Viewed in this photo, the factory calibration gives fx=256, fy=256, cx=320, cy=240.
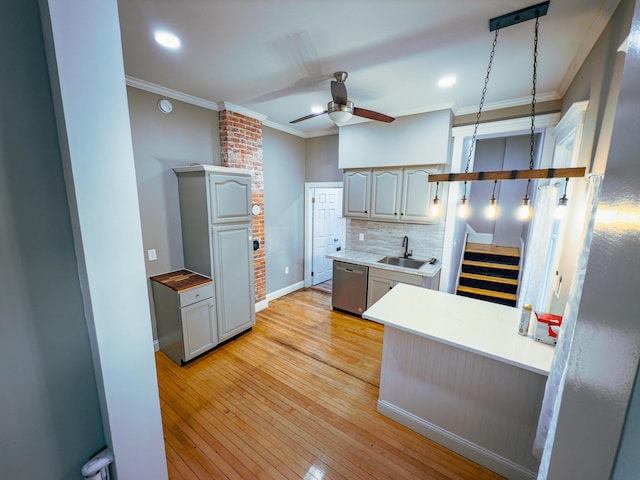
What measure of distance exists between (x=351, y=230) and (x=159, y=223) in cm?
276

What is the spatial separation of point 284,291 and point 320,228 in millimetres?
1367

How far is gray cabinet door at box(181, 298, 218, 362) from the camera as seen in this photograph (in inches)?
104

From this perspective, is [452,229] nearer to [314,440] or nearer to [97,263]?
[314,440]

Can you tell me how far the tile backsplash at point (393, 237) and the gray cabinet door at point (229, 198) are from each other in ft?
6.22

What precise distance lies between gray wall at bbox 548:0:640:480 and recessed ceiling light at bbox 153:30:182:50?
239cm

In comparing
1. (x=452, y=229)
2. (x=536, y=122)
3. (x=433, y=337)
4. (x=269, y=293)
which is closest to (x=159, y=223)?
(x=269, y=293)

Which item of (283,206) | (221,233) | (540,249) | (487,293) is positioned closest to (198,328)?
(221,233)

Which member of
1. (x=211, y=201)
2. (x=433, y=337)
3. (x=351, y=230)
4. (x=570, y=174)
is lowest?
(x=433, y=337)

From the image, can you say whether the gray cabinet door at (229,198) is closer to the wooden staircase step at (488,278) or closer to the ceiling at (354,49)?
the ceiling at (354,49)

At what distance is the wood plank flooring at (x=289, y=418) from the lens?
1.72 meters

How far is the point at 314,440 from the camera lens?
1.91m

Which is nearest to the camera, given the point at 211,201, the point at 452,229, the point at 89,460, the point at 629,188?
the point at 629,188

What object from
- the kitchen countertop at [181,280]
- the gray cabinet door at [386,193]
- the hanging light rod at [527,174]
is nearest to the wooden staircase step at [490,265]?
the gray cabinet door at [386,193]

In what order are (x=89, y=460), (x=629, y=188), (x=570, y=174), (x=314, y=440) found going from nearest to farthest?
(x=629, y=188)
(x=89, y=460)
(x=570, y=174)
(x=314, y=440)
